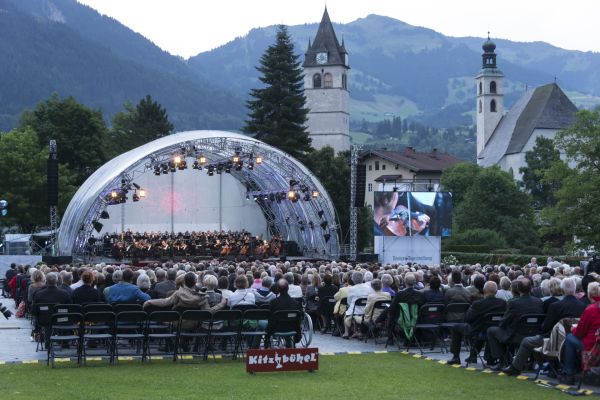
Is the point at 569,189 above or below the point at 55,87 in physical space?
below

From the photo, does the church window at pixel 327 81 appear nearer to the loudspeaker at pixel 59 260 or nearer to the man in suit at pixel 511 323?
the loudspeaker at pixel 59 260

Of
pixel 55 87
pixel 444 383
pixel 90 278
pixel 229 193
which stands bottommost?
pixel 444 383

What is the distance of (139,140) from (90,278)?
227 ft

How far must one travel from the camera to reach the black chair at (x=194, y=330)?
1331 cm

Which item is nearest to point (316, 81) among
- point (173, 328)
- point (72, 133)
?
point (72, 133)

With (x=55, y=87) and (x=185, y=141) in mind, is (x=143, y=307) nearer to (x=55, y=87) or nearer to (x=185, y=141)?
(x=185, y=141)

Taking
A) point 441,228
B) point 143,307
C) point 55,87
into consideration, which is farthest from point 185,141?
point 55,87

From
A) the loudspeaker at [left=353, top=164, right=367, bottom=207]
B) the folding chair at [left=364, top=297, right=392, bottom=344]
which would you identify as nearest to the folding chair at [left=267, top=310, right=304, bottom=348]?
Answer: the folding chair at [left=364, top=297, right=392, bottom=344]

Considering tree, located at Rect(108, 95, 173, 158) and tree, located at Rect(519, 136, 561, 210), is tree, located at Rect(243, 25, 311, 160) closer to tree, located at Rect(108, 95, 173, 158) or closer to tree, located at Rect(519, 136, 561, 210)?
tree, located at Rect(108, 95, 173, 158)

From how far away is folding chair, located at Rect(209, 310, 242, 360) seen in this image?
526 inches

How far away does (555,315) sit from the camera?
1185 centimetres

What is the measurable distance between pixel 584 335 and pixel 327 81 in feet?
325

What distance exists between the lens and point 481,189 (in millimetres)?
67812

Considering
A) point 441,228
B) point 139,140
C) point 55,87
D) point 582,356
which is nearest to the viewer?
point 582,356
